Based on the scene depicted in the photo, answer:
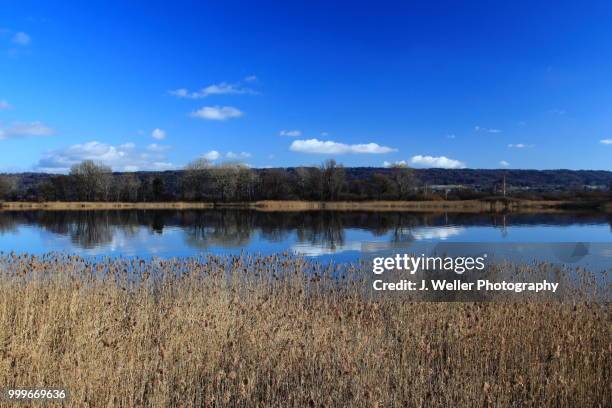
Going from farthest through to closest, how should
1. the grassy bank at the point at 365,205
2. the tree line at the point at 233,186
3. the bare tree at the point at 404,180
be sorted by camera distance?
the tree line at the point at 233,186
the bare tree at the point at 404,180
the grassy bank at the point at 365,205

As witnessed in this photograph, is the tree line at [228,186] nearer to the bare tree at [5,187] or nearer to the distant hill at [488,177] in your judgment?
the bare tree at [5,187]

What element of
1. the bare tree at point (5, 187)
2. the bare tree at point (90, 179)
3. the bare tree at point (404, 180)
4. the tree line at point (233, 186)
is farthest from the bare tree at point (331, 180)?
the bare tree at point (5, 187)

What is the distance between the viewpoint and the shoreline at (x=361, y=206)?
215 feet

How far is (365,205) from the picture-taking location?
266 feet

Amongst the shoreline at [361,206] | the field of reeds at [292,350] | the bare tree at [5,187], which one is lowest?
the shoreline at [361,206]

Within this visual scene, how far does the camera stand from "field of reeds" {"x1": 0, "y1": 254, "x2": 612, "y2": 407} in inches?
Answer: 186

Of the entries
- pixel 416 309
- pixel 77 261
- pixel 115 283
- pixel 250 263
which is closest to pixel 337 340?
pixel 416 309

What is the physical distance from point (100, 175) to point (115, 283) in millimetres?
86020

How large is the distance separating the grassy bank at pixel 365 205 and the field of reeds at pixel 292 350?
56.9m

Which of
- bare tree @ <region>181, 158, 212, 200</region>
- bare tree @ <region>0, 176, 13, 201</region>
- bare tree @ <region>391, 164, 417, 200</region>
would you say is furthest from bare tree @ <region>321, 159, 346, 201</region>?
bare tree @ <region>0, 176, 13, 201</region>

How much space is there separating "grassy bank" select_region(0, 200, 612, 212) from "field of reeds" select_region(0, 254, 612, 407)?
56948 mm

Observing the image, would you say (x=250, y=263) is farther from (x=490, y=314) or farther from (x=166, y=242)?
(x=166, y=242)

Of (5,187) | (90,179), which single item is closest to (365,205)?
(90,179)

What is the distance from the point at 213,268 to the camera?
434 inches
